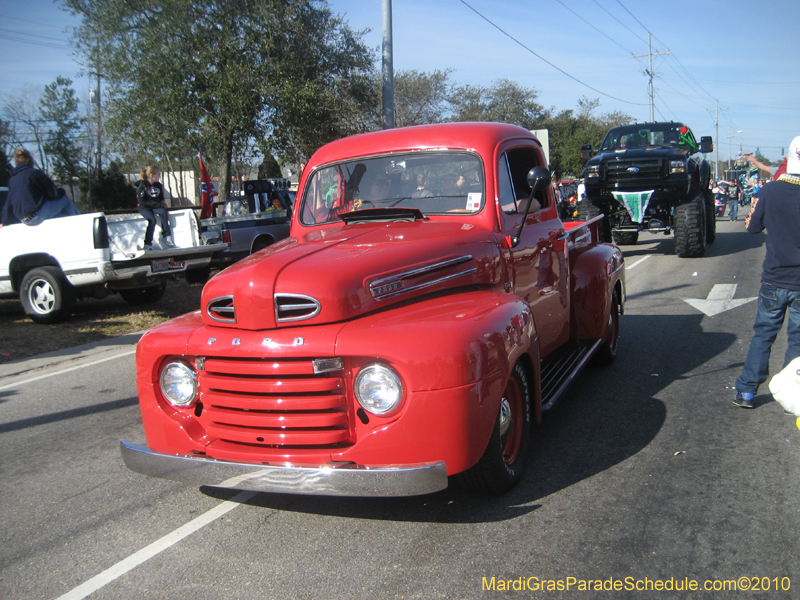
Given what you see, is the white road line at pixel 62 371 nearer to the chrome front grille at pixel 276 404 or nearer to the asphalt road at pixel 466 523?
the asphalt road at pixel 466 523

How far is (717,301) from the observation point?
9.52m

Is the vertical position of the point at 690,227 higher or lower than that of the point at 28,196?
lower

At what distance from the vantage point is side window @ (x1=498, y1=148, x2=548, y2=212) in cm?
462

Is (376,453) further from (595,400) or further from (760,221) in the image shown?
(760,221)

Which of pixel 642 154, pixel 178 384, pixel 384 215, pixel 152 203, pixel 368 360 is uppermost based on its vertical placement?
pixel 642 154

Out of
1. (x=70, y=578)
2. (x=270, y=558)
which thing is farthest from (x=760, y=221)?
(x=70, y=578)

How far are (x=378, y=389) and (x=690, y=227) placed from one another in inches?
511

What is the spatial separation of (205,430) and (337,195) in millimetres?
2016

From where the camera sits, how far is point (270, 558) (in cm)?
304

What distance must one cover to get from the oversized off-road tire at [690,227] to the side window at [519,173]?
33.8 ft

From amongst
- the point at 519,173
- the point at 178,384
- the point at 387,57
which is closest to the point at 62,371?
the point at 178,384

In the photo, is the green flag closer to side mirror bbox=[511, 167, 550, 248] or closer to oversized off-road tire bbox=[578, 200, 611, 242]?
oversized off-road tire bbox=[578, 200, 611, 242]

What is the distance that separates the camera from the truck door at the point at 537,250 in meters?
4.41

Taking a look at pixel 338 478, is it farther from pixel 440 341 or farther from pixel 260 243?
pixel 260 243
